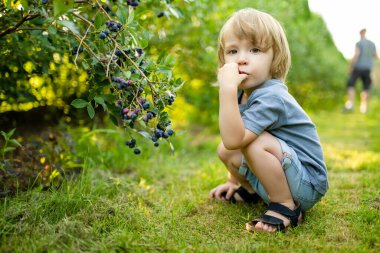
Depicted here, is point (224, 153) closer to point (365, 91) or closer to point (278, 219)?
point (278, 219)

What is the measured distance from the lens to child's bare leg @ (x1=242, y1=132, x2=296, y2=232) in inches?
74.2

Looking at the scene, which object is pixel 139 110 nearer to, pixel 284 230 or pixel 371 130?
pixel 284 230

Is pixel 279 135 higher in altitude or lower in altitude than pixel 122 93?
lower

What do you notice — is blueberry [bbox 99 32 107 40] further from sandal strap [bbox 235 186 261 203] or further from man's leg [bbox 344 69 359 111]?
man's leg [bbox 344 69 359 111]

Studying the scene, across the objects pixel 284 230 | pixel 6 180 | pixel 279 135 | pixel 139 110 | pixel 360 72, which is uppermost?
pixel 139 110

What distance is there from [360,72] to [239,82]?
8.69m

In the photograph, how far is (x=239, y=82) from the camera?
1.92 metres

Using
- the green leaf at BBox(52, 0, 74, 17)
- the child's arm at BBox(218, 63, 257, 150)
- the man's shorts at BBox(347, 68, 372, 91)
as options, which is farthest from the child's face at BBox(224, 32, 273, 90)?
the man's shorts at BBox(347, 68, 372, 91)

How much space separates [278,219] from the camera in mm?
1874

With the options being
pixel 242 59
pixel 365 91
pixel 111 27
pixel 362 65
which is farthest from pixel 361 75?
pixel 111 27

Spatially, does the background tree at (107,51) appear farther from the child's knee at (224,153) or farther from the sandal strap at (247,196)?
the sandal strap at (247,196)

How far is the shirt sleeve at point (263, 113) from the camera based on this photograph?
1854 mm

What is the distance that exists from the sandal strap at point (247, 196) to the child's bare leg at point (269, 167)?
1.36 ft

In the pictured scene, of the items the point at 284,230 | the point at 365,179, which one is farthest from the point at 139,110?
the point at 365,179
